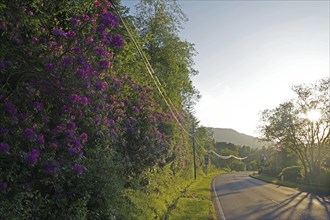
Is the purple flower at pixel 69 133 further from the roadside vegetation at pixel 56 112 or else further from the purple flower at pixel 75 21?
the purple flower at pixel 75 21

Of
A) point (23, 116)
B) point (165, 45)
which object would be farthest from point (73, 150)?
point (165, 45)

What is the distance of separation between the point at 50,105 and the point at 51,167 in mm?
1426

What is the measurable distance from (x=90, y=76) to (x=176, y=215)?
329 inches

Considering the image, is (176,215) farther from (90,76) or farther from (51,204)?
(90,76)

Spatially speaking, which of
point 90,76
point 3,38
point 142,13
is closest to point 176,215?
point 90,76

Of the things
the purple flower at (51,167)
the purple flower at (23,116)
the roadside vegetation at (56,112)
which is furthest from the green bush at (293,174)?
the purple flower at (23,116)

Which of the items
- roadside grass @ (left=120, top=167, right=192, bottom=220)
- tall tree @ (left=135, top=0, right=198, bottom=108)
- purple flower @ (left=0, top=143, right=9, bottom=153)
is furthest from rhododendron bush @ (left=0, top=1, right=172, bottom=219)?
tall tree @ (left=135, top=0, right=198, bottom=108)

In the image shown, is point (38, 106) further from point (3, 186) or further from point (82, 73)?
point (3, 186)

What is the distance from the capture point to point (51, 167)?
6.32 meters

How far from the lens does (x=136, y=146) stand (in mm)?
13023

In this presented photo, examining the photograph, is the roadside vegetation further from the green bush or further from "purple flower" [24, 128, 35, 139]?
the green bush

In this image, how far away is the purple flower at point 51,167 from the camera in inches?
247

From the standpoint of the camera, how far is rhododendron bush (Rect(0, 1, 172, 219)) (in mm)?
6246

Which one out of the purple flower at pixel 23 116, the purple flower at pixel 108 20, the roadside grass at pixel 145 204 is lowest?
the roadside grass at pixel 145 204
